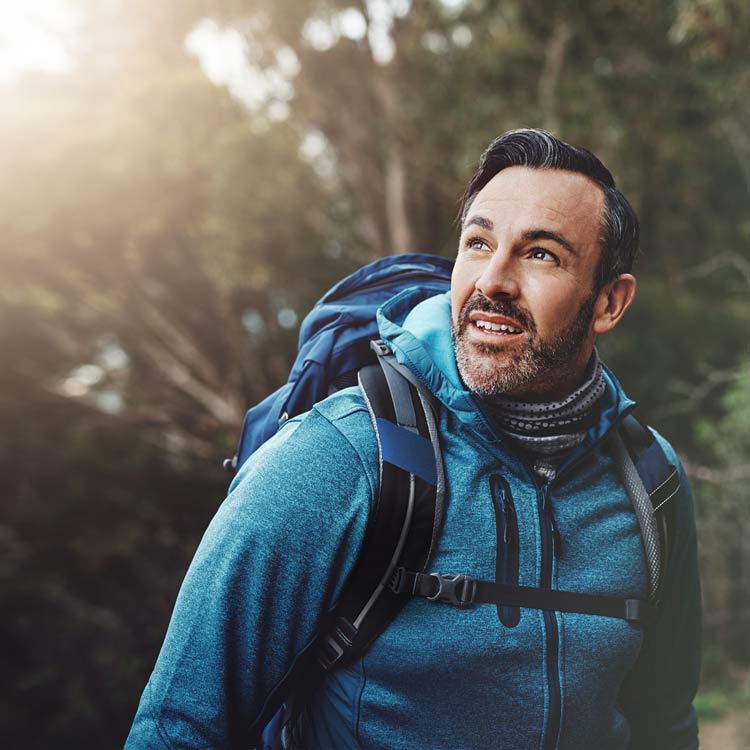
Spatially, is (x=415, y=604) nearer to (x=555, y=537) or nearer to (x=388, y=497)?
(x=388, y=497)

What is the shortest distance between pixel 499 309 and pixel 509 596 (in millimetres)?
499

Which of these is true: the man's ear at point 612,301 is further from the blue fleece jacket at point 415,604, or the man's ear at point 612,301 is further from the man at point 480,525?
the blue fleece jacket at point 415,604

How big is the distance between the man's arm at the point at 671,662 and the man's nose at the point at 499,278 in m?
0.53

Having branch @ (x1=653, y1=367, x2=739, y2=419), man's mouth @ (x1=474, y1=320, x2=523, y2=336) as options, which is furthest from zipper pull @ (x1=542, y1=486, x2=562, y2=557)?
branch @ (x1=653, y1=367, x2=739, y2=419)

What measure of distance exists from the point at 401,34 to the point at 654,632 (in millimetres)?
9115

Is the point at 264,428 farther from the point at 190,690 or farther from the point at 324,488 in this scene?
the point at 190,690

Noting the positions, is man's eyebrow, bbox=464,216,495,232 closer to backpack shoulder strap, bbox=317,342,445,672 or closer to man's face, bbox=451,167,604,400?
man's face, bbox=451,167,604,400

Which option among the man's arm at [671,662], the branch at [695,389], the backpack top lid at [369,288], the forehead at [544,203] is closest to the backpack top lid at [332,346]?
the backpack top lid at [369,288]

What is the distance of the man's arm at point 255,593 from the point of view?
1.19 m

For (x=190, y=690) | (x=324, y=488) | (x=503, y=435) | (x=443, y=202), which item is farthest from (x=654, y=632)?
(x=443, y=202)

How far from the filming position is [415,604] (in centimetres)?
127

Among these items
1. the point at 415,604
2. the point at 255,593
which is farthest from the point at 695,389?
the point at 255,593

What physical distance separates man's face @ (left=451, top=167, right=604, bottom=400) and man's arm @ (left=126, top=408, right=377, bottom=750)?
336 mm

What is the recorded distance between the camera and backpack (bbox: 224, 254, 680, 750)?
124 cm
